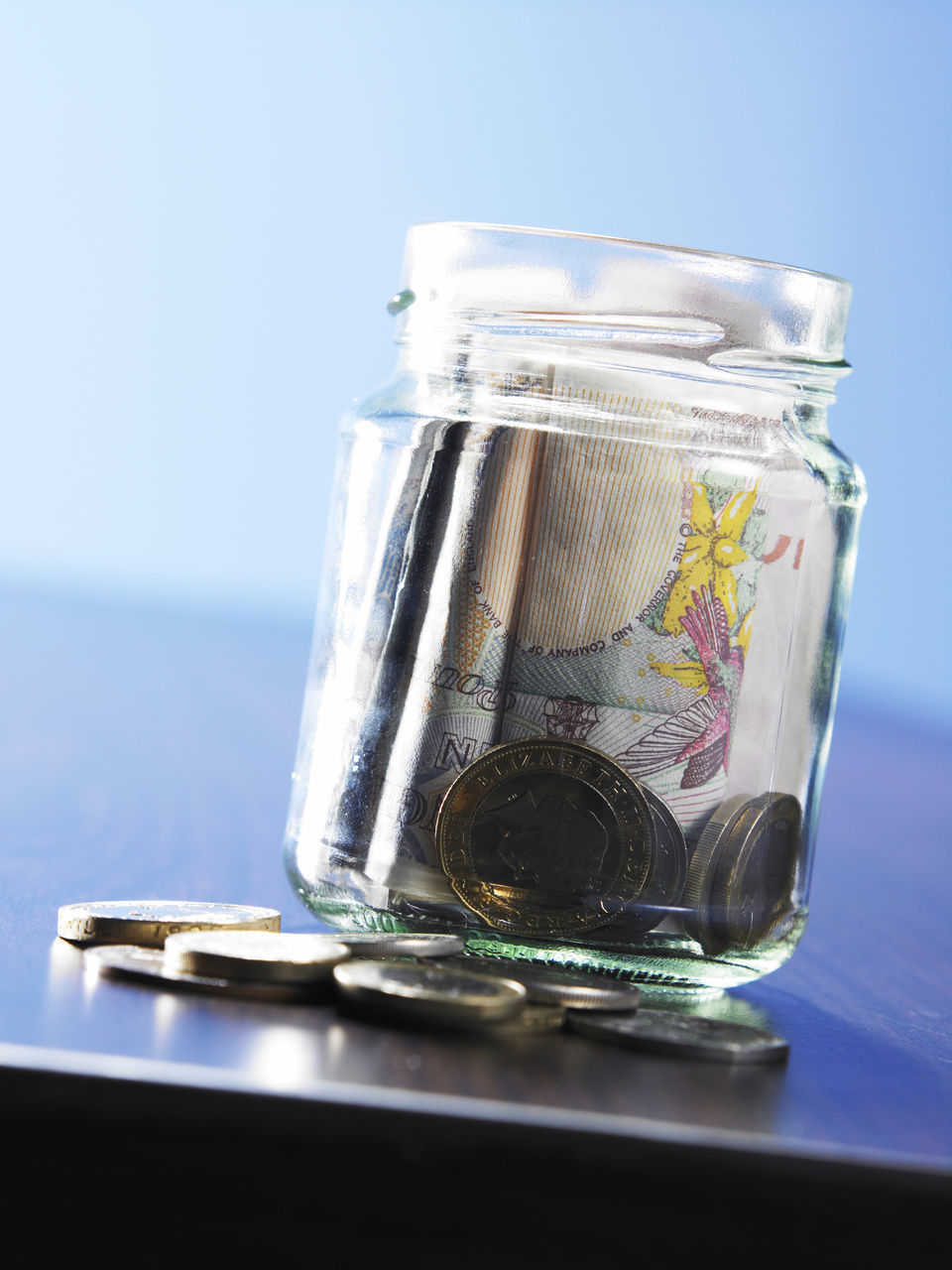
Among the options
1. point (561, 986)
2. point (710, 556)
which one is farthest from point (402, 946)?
point (710, 556)

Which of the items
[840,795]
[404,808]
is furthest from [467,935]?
[840,795]

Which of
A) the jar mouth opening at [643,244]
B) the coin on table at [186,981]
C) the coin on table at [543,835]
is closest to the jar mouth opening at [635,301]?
the jar mouth opening at [643,244]

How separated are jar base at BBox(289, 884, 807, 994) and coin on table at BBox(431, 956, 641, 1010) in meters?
0.03

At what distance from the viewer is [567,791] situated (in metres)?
0.51

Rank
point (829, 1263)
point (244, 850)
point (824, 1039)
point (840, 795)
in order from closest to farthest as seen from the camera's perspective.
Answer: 1. point (829, 1263)
2. point (824, 1039)
3. point (244, 850)
4. point (840, 795)

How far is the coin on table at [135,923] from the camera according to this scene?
19.8 inches

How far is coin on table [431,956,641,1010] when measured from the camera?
0.45m

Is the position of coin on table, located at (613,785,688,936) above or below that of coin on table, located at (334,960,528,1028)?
above

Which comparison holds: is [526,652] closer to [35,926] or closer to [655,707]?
[655,707]

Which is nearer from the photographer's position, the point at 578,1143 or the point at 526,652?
the point at 578,1143

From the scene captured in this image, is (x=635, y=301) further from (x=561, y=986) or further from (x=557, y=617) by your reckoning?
(x=561, y=986)

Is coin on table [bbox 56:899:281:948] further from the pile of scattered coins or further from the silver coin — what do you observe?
the silver coin

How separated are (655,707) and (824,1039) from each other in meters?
0.13

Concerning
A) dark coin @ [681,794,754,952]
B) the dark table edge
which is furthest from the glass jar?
the dark table edge
